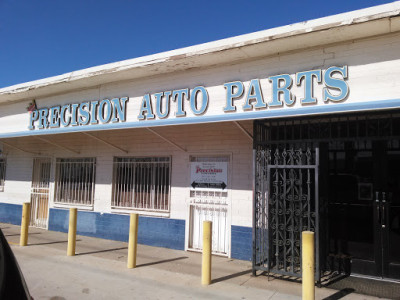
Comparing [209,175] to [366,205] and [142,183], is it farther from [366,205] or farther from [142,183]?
[366,205]

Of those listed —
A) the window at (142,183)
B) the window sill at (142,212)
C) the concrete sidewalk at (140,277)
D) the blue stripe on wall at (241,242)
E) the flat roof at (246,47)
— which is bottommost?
the concrete sidewalk at (140,277)

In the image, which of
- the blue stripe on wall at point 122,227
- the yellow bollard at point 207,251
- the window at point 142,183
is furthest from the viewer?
the window at point 142,183

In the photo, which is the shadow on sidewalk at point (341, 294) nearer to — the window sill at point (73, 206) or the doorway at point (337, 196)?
the doorway at point (337, 196)

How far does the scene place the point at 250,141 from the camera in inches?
271

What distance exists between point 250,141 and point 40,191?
279 inches

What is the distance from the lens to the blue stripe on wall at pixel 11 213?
35.3ft

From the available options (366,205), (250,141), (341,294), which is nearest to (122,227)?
(250,141)

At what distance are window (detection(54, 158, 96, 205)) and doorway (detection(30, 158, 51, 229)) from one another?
23.9 inches

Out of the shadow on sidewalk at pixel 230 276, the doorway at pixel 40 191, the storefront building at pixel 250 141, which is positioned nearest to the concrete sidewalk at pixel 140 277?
the shadow on sidewalk at pixel 230 276

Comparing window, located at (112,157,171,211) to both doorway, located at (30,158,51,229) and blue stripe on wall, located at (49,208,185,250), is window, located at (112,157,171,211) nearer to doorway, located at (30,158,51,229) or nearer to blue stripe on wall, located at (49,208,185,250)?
blue stripe on wall, located at (49,208,185,250)

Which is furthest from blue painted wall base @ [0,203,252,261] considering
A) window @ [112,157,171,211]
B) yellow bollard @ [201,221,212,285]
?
yellow bollard @ [201,221,212,285]

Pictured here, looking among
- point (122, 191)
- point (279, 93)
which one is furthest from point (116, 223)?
point (279, 93)

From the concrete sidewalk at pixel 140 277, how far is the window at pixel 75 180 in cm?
188

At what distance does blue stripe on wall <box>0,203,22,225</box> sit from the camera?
1077 cm
